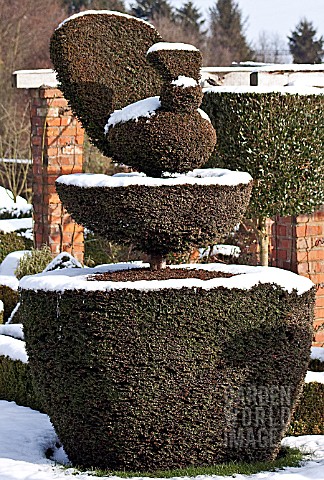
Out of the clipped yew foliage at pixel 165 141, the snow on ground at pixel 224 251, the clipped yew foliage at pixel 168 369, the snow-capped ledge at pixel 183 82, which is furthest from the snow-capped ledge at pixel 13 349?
the snow on ground at pixel 224 251

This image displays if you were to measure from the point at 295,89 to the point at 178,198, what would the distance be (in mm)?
3030

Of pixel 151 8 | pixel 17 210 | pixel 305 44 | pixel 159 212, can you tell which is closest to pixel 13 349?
pixel 159 212

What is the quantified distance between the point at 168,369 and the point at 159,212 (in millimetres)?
813

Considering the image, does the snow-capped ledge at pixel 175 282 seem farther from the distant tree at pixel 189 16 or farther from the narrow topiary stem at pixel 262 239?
the distant tree at pixel 189 16

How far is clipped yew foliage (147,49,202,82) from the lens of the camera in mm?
5012

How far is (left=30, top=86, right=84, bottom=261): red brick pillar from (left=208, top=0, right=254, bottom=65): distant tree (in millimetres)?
32485

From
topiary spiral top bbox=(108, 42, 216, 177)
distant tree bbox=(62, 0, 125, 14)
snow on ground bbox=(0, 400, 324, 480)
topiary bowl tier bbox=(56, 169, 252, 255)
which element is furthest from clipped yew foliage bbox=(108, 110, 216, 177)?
distant tree bbox=(62, 0, 125, 14)

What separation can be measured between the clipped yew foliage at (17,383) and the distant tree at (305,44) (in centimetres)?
4266

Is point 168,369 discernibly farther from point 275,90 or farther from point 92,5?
point 92,5

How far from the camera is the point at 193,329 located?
15.7 ft

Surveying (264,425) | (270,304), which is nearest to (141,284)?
(270,304)

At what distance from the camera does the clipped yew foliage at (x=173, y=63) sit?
5012 millimetres

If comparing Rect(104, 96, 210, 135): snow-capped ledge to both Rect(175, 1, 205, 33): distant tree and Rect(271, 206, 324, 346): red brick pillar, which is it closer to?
Rect(271, 206, 324, 346): red brick pillar

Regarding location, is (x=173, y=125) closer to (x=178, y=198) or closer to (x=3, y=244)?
(x=178, y=198)
